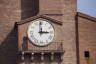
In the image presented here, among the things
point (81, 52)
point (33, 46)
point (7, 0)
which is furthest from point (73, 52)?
point (7, 0)

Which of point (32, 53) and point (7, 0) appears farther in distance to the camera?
point (7, 0)

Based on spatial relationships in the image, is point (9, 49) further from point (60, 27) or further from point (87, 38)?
point (87, 38)

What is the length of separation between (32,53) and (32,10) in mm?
3138

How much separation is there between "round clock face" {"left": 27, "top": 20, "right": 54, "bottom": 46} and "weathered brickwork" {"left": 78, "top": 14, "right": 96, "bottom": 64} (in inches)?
73.8

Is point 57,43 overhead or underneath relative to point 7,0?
underneath

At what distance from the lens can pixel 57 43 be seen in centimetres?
3047

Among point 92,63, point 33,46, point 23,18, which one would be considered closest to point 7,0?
point 23,18

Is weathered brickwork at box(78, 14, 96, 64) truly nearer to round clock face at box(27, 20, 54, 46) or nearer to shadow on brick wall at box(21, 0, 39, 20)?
round clock face at box(27, 20, 54, 46)

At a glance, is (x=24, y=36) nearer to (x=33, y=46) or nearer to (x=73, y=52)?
(x=33, y=46)

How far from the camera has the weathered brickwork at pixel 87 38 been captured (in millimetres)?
31359

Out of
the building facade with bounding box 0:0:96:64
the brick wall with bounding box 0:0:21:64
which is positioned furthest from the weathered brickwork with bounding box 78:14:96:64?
the brick wall with bounding box 0:0:21:64

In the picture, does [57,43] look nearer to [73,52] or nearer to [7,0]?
[73,52]

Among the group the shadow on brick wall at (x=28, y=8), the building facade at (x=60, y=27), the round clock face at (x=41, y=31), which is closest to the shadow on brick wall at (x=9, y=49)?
the building facade at (x=60, y=27)

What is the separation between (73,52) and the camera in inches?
1243
